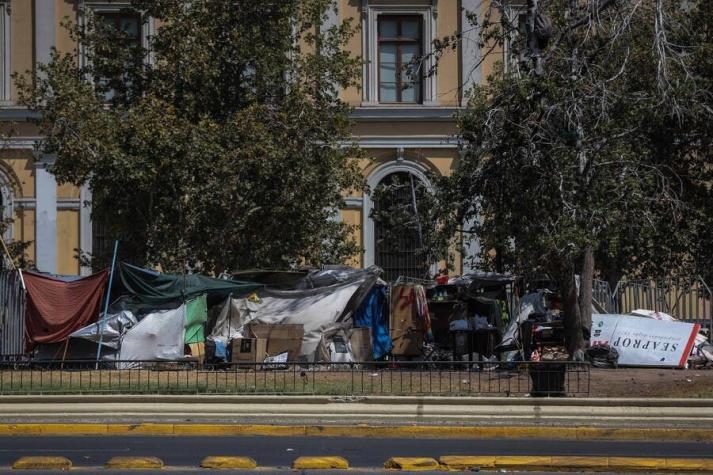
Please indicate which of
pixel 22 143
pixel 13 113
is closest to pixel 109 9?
pixel 13 113

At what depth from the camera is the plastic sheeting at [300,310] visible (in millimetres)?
21795

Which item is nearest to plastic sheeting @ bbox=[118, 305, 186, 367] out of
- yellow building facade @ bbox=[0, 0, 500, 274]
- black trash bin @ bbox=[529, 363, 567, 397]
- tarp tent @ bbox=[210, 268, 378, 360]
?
Result: tarp tent @ bbox=[210, 268, 378, 360]

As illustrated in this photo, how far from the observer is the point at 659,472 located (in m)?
11.1

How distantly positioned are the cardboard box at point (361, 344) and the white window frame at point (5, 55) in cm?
1460

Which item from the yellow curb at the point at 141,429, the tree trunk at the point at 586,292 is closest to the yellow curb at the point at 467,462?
the yellow curb at the point at 141,429

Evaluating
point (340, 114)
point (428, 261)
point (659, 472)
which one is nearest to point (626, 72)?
point (428, 261)

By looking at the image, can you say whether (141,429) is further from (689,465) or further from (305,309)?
(305,309)

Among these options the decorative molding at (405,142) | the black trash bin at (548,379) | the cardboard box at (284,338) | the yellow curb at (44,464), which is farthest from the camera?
the decorative molding at (405,142)

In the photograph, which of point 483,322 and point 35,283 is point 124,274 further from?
point 483,322

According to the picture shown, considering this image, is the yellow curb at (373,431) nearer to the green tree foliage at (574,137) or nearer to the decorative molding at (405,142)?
the green tree foliage at (574,137)

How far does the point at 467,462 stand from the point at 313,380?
18.9ft

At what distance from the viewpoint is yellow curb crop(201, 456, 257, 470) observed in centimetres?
1152

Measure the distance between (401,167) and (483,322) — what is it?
10090 millimetres

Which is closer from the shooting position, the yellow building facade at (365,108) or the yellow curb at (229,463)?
the yellow curb at (229,463)
